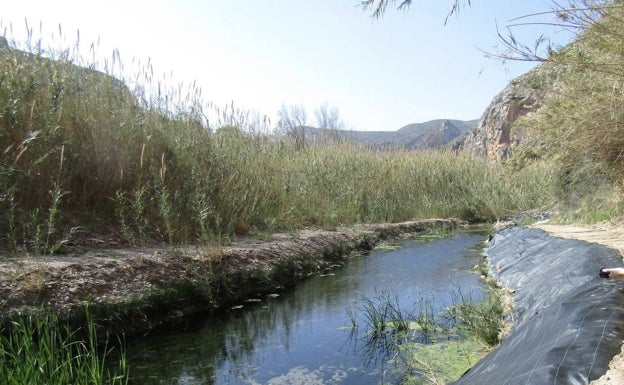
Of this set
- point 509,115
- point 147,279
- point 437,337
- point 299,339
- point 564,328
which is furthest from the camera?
point 509,115

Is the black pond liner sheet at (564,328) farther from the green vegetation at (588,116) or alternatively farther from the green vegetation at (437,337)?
the green vegetation at (588,116)

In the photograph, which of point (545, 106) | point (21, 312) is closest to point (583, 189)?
point (545, 106)

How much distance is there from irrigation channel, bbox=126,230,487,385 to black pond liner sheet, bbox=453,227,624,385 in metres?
0.75

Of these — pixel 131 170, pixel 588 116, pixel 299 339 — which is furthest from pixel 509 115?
pixel 299 339

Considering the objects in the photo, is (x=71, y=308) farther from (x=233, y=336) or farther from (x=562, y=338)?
(x=562, y=338)

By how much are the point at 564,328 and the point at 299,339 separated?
2.15m

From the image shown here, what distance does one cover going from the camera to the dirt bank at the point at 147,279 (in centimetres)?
341

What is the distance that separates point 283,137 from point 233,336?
6388mm

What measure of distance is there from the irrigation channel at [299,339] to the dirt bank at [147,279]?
192mm

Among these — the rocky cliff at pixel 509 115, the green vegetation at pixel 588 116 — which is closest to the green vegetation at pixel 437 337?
the green vegetation at pixel 588 116

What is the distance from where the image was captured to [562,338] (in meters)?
2.22

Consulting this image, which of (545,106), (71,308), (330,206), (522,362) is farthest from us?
(330,206)

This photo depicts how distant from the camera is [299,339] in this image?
3.91m

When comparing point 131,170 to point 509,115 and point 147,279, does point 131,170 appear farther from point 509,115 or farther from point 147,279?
point 509,115
